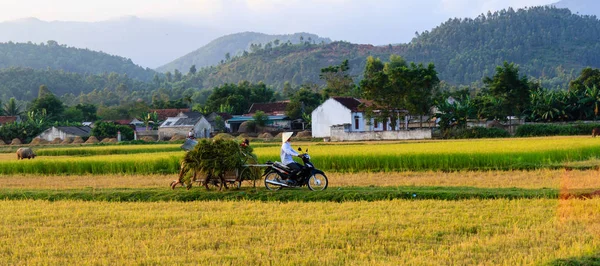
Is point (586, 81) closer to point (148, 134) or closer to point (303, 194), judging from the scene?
point (148, 134)

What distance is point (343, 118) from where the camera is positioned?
57625 mm

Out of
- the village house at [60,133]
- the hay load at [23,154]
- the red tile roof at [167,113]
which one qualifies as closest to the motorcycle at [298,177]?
the hay load at [23,154]

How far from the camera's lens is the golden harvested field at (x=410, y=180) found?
1644 centimetres

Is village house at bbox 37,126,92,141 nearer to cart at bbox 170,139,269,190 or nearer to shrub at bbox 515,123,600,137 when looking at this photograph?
shrub at bbox 515,123,600,137

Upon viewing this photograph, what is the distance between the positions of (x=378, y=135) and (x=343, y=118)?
9.55 m

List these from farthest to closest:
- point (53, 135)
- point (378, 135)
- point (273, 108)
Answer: point (273, 108)
point (53, 135)
point (378, 135)

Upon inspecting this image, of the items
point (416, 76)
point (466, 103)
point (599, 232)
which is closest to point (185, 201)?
point (599, 232)

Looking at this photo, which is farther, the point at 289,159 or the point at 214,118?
the point at 214,118

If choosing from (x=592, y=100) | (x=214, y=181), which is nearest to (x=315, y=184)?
(x=214, y=181)

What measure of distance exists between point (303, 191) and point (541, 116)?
160 ft

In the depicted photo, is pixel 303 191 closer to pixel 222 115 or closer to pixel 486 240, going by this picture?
pixel 486 240

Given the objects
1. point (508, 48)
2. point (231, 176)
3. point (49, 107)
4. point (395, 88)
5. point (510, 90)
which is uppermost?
point (508, 48)

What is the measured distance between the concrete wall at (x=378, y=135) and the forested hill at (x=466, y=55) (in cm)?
11918

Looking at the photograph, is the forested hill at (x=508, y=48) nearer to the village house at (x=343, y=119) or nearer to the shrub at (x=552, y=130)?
the village house at (x=343, y=119)
